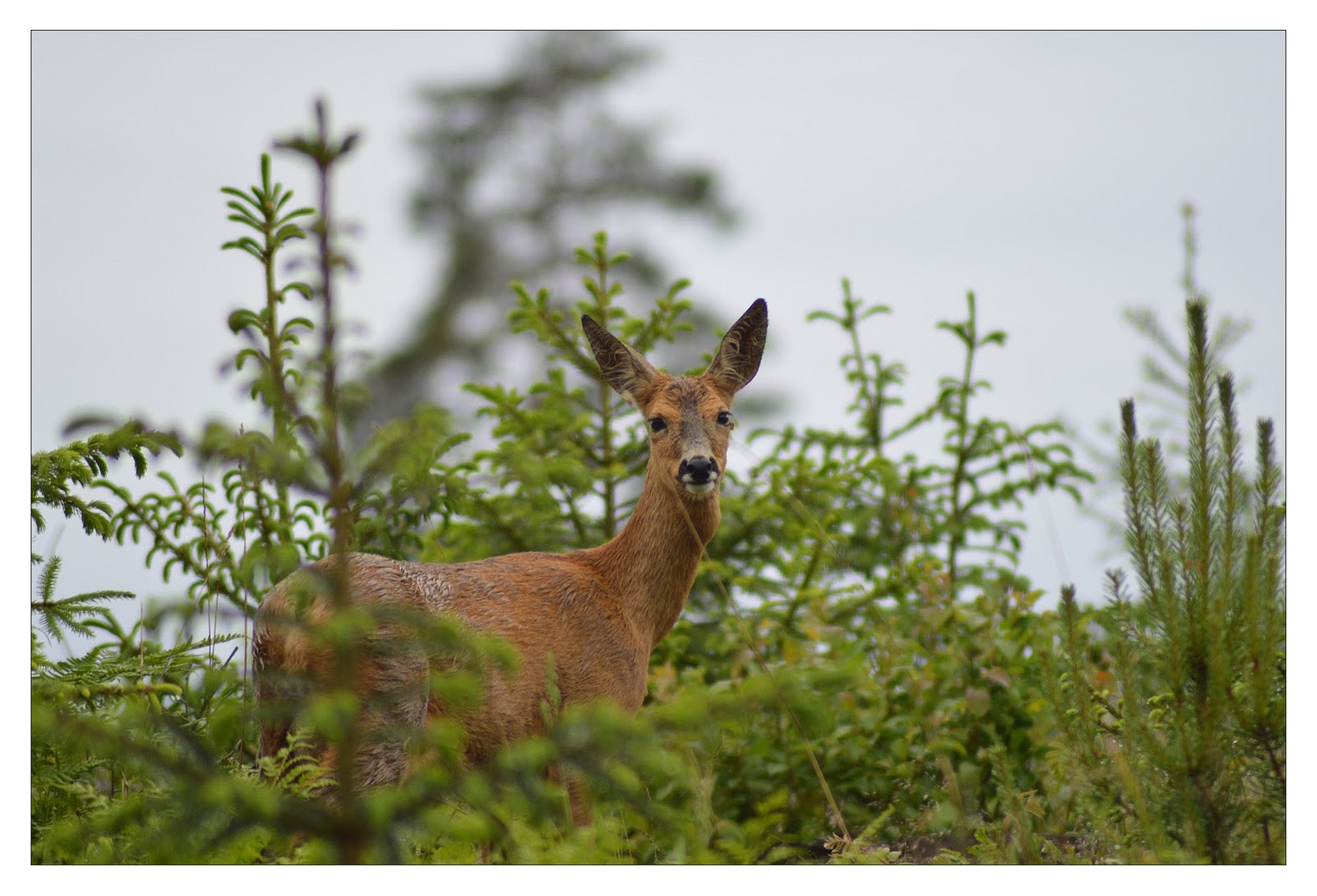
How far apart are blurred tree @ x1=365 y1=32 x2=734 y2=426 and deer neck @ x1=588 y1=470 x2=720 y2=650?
9.78ft

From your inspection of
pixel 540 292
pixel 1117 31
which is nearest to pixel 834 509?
pixel 540 292

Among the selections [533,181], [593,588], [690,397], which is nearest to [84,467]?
[593,588]

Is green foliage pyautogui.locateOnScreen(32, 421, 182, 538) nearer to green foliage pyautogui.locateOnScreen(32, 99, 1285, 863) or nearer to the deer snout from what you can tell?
green foliage pyautogui.locateOnScreen(32, 99, 1285, 863)

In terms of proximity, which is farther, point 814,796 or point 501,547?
point 501,547

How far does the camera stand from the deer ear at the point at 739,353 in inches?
201

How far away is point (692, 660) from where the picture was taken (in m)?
6.53

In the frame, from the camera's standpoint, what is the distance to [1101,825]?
353cm

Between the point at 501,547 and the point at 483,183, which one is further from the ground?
the point at 483,183

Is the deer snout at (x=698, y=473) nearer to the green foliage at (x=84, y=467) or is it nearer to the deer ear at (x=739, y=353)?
the deer ear at (x=739, y=353)

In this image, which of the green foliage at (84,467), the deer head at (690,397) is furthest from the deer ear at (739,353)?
the green foliage at (84,467)

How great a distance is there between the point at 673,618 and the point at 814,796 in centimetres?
135

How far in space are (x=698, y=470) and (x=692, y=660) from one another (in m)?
2.10

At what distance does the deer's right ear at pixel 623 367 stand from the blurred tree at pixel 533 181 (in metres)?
2.68

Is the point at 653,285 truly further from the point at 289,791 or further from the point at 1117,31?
the point at 289,791
